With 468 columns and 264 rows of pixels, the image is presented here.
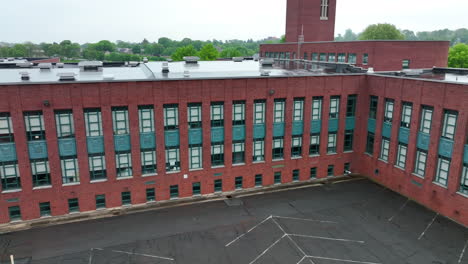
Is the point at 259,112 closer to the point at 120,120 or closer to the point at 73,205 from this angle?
the point at 120,120

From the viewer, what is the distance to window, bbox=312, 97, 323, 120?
119ft

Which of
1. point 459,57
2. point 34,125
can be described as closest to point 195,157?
point 34,125

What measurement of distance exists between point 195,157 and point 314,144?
43.0 ft

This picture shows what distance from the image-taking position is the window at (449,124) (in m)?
28.5

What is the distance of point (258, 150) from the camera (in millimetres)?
35656

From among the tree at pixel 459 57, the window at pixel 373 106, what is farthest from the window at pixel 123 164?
the tree at pixel 459 57

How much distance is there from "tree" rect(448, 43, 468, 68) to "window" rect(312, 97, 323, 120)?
71.2 metres

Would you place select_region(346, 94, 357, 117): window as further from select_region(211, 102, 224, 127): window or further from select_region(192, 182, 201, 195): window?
select_region(192, 182, 201, 195): window

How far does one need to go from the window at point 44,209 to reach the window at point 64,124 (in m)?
5.97

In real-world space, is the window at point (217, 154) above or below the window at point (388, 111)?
below

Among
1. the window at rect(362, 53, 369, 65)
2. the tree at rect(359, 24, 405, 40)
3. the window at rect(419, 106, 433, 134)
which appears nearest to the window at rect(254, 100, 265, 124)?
the window at rect(419, 106, 433, 134)

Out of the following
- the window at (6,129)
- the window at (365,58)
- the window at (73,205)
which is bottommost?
the window at (73,205)

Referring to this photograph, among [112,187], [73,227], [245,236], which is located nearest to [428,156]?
[245,236]

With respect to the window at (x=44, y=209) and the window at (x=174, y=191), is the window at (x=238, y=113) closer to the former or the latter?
the window at (x=174, y=191)
